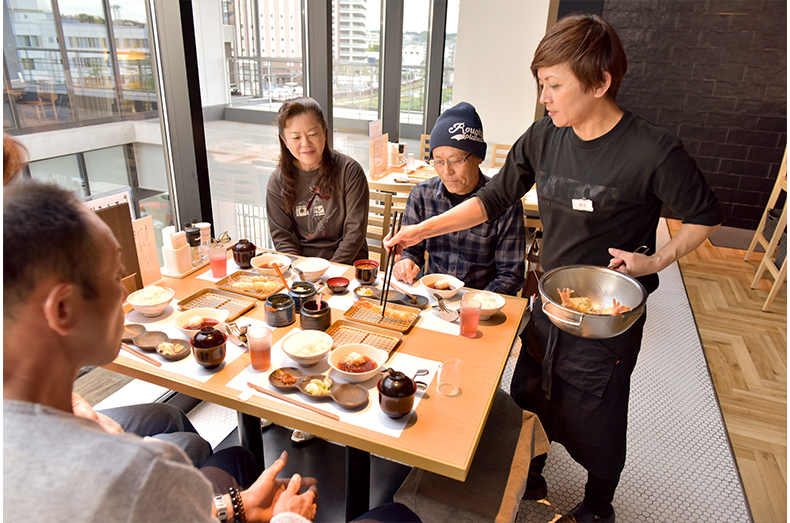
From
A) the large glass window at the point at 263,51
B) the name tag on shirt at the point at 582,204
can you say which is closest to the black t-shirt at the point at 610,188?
the name tag on shirt at the point at 582,204

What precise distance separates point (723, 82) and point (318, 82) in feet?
13.7

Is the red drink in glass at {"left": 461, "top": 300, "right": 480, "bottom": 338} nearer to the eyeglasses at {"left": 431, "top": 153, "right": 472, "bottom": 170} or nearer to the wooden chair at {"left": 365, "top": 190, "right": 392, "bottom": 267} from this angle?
the eyeglasses at {"left": 431, "top": 153, "right": 472, "bottom": 170}

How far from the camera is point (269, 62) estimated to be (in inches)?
138

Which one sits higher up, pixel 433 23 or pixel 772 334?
pixel 433 23

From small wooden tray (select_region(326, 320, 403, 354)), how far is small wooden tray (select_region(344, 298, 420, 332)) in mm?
22

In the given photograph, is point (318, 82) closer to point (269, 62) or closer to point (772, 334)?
point (269, 62)

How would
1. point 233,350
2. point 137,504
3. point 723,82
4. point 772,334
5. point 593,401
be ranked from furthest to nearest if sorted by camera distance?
point 723,82, point 772,334, point 593,401, point 233,350, point 137,504

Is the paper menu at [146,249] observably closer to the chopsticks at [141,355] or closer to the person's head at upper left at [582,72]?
the chopsticks at [141,355]

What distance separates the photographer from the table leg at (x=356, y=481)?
1.48 metres

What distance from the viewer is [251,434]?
5.76 ft

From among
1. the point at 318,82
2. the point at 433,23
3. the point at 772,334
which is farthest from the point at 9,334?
the point at 433,23

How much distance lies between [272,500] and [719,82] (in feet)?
18.8

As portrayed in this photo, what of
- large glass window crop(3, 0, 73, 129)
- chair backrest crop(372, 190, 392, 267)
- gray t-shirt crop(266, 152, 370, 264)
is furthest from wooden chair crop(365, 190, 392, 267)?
large glass window crop(3, 0, 73, 129)

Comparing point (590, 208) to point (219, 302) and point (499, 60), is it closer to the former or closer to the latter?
point (219, 302)
